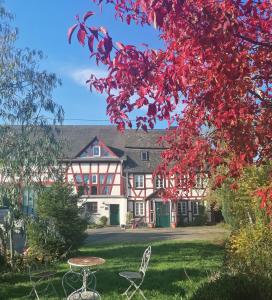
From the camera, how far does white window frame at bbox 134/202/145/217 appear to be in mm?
40938

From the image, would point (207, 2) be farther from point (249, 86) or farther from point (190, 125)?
point (190, 125)

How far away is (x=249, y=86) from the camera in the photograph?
411 cm

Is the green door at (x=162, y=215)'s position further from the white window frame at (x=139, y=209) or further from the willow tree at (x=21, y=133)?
the willow tree at (x=21, y=133)

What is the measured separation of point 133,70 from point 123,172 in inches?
1513

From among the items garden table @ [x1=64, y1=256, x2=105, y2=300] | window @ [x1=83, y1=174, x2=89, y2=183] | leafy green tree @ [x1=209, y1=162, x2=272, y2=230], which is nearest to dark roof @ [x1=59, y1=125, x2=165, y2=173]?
window @ [x1=83, y1=174, x2=89, y2=183]

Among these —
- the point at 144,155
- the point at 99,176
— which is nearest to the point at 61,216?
the point at 99,176

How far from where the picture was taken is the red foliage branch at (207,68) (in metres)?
3.29

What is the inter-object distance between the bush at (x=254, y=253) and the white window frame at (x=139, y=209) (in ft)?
101

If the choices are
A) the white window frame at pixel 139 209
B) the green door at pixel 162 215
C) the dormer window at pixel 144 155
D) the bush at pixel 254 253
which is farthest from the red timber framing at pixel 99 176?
A: the bush at pixel 254 253

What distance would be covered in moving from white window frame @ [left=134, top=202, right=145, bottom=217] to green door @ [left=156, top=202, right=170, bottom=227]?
1443 mm

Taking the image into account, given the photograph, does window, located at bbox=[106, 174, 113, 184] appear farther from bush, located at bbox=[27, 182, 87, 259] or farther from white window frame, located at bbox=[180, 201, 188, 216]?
bush, located at bbox=[27, 182, 87, 259]

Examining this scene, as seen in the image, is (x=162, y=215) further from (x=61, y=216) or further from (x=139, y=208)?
(x=61, y=216)

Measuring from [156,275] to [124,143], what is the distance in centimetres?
3328

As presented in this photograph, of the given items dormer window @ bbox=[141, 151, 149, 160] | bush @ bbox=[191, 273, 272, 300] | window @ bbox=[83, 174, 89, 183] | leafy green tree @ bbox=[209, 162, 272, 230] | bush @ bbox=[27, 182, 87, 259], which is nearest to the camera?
bush @ bbox=[191, 273, 272, 300]
